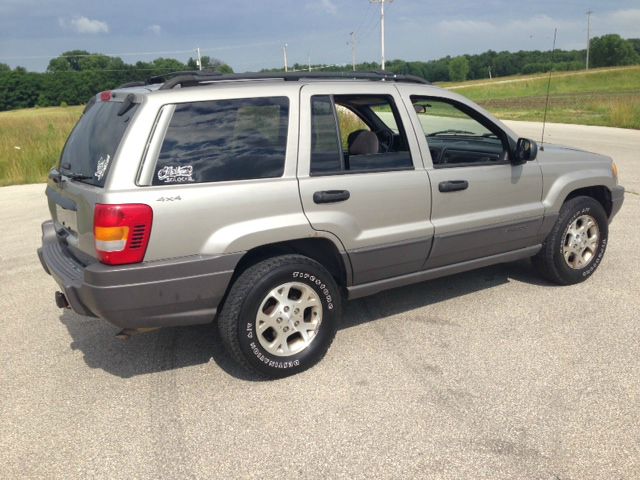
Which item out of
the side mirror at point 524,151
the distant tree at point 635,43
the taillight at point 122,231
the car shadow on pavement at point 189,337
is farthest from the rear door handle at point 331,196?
the distant tree at point 635,43

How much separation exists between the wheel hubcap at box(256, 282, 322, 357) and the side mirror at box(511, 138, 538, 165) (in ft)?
6.56

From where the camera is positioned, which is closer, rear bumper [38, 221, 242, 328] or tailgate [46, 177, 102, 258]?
rear bumper [38, 221, 242, 328]

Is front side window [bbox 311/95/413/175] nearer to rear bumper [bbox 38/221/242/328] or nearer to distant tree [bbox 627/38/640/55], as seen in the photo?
rear bumper [bbox 38/221/242/328]

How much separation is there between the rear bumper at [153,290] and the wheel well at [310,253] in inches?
7.6

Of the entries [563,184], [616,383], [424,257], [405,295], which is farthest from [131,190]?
[563,184]

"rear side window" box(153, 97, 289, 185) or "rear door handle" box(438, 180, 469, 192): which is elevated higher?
"rear side window" box(153, 97, 289, 185)

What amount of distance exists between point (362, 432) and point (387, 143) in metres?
2.33

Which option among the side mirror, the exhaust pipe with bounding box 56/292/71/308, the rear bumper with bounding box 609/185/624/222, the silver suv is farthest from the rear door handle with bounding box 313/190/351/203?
the rear bumper with bounding box 609/185/624/222

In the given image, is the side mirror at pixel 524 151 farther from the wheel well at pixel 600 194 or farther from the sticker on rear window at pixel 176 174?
the sticker on rear window at pixel 176 174

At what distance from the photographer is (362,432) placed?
9.59 ft

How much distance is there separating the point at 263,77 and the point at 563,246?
2925 mm

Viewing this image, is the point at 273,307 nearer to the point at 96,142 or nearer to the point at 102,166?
the point at 102,166

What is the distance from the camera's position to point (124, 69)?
64312 millimetres

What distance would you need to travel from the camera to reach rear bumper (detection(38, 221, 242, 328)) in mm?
3004
